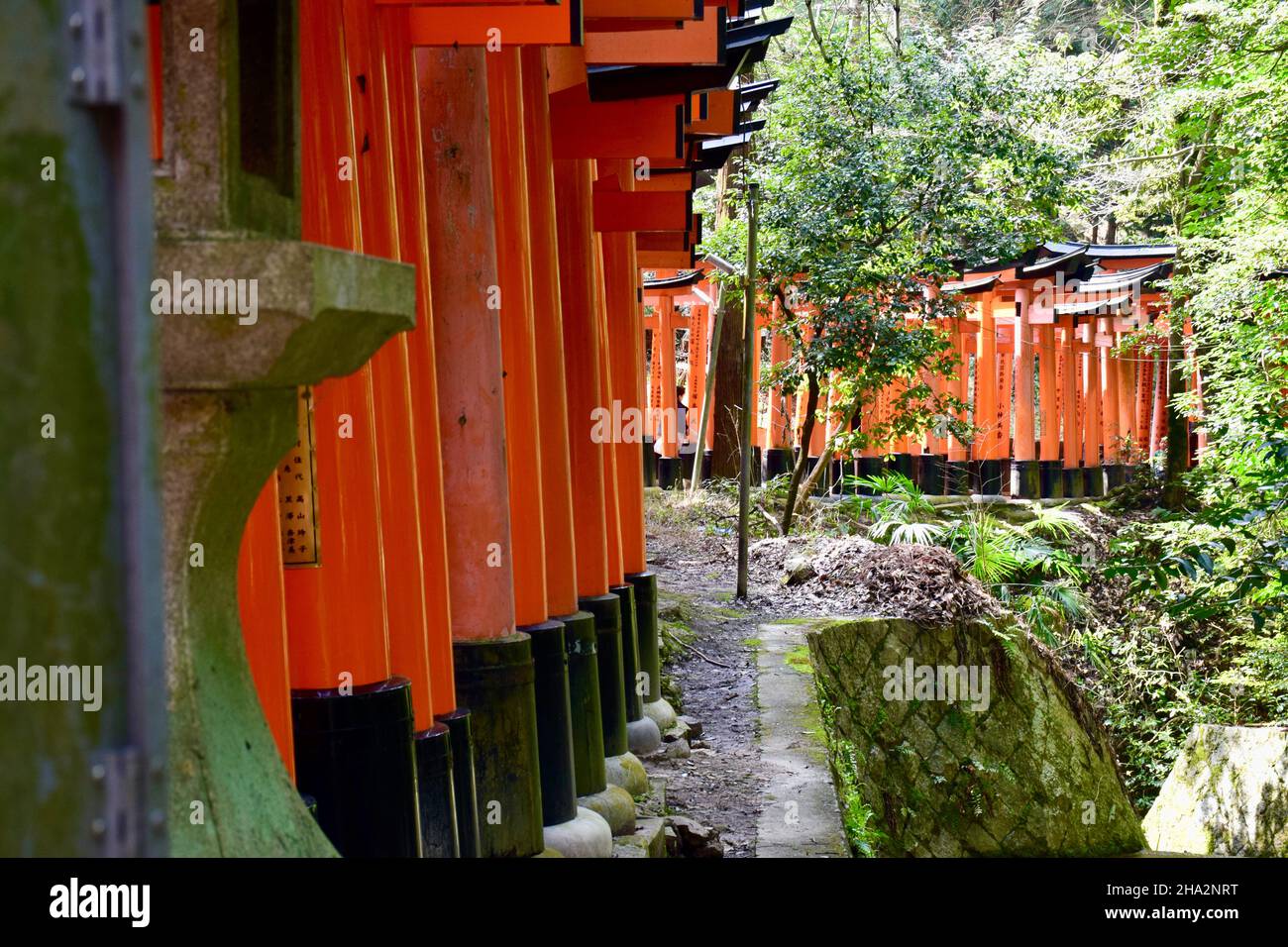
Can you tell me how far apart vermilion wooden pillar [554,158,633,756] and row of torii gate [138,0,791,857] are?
0.02 metres

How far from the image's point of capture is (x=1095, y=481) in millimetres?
22953

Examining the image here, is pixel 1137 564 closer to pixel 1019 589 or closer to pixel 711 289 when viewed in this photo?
pixel 1019 589

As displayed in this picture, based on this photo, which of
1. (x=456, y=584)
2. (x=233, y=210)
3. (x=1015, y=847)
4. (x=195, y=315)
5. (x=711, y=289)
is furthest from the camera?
(x=711, y=289)

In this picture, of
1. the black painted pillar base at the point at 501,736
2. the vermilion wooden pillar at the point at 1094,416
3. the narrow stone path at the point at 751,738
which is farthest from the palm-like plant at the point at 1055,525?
the black painted pillar base at the point at 501,736

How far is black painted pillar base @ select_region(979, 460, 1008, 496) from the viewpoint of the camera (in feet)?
72.2

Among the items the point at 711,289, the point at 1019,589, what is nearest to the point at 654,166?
the point at 1019,589

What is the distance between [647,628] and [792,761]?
158cm

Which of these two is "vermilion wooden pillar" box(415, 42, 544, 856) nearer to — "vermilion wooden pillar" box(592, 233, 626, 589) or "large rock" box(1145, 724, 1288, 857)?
"vermilion wooden pillar" box(592, 233, 626, 589)

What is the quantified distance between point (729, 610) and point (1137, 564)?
3.61 m

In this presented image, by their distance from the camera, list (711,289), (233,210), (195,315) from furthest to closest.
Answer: (711,289) → (233,210) → (195,315)

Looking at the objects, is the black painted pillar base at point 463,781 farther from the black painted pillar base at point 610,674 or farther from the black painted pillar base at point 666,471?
the black painted pillar base at point 666,471

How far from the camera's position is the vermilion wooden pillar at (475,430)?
A: 498cm
